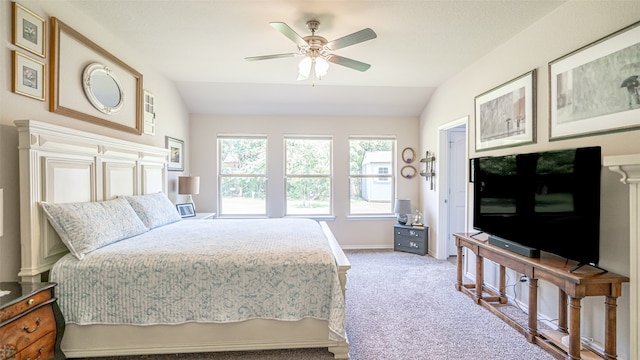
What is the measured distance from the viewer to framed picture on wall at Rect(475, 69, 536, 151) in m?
2.62

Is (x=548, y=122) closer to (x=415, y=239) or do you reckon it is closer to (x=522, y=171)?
(x=522, y=171)

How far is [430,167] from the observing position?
461 centimetres

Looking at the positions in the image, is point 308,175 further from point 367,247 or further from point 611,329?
point 611,329

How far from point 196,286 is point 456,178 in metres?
3.92

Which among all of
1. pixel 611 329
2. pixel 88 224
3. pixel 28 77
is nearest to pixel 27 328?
pixel 88 224

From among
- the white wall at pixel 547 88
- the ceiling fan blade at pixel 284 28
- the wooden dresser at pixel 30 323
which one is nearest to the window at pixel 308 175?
the white wall at pixel 547 88

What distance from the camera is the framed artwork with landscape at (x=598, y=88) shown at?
1821 mm

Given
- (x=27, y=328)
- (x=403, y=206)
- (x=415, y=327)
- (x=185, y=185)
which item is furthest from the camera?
(x=403, y=206)

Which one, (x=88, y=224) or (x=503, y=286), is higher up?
(x=88, y=224)

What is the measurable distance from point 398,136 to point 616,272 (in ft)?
11.6

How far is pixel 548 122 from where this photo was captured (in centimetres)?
245

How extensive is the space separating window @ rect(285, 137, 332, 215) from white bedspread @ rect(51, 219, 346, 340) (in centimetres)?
307

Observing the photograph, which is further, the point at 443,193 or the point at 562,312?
the point at 443,193

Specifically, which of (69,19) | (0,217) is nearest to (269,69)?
(69,19)
